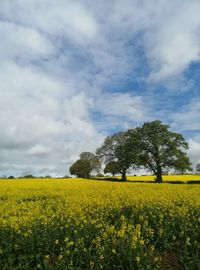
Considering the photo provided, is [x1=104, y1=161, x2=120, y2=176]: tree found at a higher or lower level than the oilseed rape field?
higher

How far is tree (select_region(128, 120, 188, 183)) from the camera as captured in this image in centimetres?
5794

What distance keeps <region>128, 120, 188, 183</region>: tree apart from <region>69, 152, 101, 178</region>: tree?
31.6 meters

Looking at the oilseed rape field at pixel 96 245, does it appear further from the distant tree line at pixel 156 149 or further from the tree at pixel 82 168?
the tree at pixel 82 168

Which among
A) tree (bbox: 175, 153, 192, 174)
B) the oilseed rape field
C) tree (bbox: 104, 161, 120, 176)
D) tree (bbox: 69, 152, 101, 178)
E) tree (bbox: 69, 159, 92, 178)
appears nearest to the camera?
the oilseed rape field

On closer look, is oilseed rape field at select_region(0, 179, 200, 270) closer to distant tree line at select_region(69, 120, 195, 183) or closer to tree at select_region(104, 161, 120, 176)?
distant tree line at select_region(69, 120, 195, 183)

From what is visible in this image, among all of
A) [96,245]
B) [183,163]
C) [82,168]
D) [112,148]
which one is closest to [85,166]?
[82,168]

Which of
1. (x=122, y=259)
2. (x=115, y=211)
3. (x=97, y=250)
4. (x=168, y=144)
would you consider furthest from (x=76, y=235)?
(x=168, y=144)

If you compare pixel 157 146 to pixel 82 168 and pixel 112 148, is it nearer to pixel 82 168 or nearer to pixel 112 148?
pixel 112 148

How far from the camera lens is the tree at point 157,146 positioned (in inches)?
2281

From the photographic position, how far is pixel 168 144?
5841 cm

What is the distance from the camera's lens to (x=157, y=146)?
192 feet

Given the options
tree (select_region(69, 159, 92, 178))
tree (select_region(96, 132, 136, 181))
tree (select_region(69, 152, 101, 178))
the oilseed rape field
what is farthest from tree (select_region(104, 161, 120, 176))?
the oilseed rape field

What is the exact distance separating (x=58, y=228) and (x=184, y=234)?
13.6ft

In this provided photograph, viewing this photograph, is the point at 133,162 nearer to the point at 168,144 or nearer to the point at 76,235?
the point at 168,144
